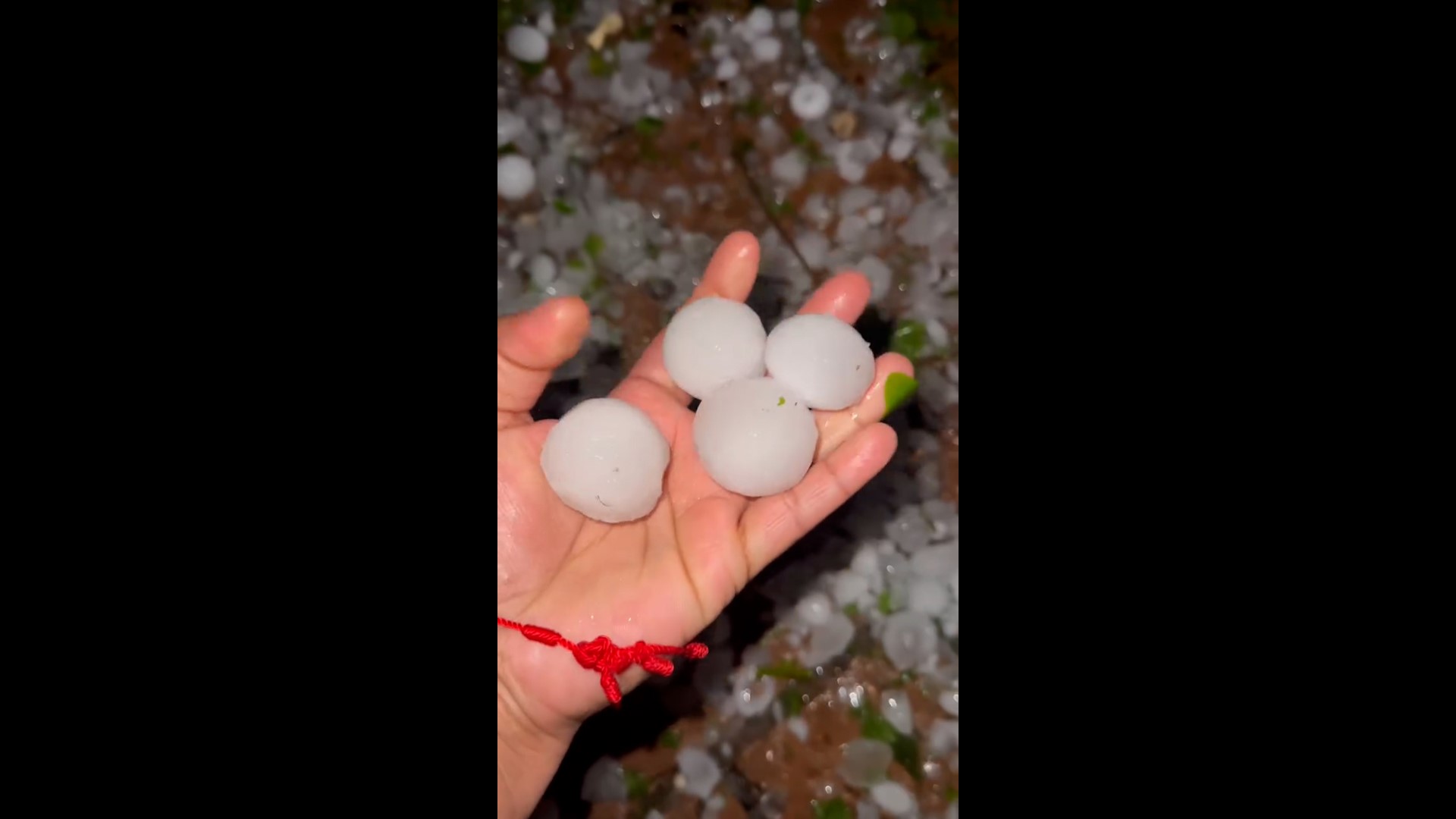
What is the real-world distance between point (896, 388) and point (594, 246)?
2.48ft

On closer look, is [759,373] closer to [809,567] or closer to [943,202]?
[809,567]

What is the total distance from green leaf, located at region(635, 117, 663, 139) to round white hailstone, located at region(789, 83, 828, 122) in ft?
0.95

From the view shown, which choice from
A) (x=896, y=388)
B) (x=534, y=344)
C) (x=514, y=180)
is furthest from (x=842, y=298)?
(x=514, y=180)

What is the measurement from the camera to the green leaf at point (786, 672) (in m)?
1.79

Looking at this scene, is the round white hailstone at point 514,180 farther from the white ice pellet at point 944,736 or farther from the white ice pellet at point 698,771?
the white ice pellet at point 944,736

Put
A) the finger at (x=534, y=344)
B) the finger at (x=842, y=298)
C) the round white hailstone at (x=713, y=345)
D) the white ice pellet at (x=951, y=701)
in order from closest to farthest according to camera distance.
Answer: the finger at (x=534, y=344), the round white hailstone at (x=713, y=345), the finger at (x=842, y=298), the white ice pellet at (x=951, y=701)

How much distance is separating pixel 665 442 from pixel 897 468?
605 millimetres

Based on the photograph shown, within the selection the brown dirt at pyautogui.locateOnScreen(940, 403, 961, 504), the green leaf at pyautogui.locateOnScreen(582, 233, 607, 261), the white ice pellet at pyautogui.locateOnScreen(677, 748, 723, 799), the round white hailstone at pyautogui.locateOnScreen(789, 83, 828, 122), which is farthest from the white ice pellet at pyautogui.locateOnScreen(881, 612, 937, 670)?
the round white hailstone at pyautogui.locateOnScreen(789, 83, 828, 122)

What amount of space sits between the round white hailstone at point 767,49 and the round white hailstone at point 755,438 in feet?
3.14

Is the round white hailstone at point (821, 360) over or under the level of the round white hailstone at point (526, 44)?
under

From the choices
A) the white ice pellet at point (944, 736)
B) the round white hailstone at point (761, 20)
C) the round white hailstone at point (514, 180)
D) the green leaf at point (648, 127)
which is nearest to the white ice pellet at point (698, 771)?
the white ice pellet at point (944, 736)

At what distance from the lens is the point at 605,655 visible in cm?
133

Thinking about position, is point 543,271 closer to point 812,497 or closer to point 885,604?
point 812,497

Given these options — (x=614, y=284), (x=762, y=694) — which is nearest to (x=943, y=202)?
(x=614, y=284)
